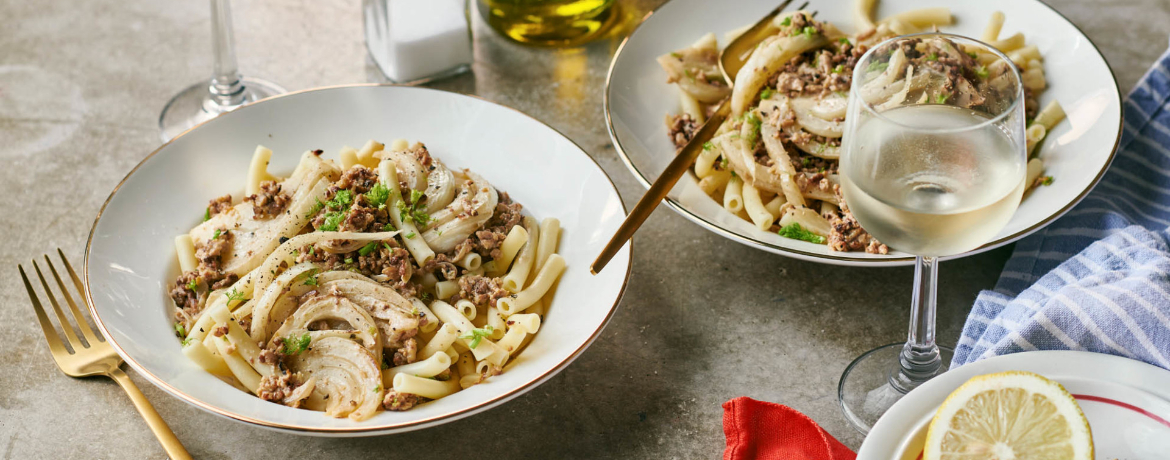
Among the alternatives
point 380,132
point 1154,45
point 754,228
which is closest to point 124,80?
point 380,132

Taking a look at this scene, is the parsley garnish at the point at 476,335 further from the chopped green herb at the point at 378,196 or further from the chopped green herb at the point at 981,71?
the chopped green herb at the point at 981,71

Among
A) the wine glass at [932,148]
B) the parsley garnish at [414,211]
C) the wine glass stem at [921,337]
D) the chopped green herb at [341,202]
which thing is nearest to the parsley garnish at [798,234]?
the wine glass stem at [921,337]

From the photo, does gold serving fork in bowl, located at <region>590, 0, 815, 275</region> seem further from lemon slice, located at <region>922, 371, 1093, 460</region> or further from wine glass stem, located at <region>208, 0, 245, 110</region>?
wine glass stem, located at <region>208, 0, 245, 110</region>

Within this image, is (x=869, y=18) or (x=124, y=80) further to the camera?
(x=124, y=80)

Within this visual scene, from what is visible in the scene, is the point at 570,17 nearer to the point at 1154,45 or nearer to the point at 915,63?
the point at 915,63

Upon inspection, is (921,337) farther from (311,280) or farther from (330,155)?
(330,155)
